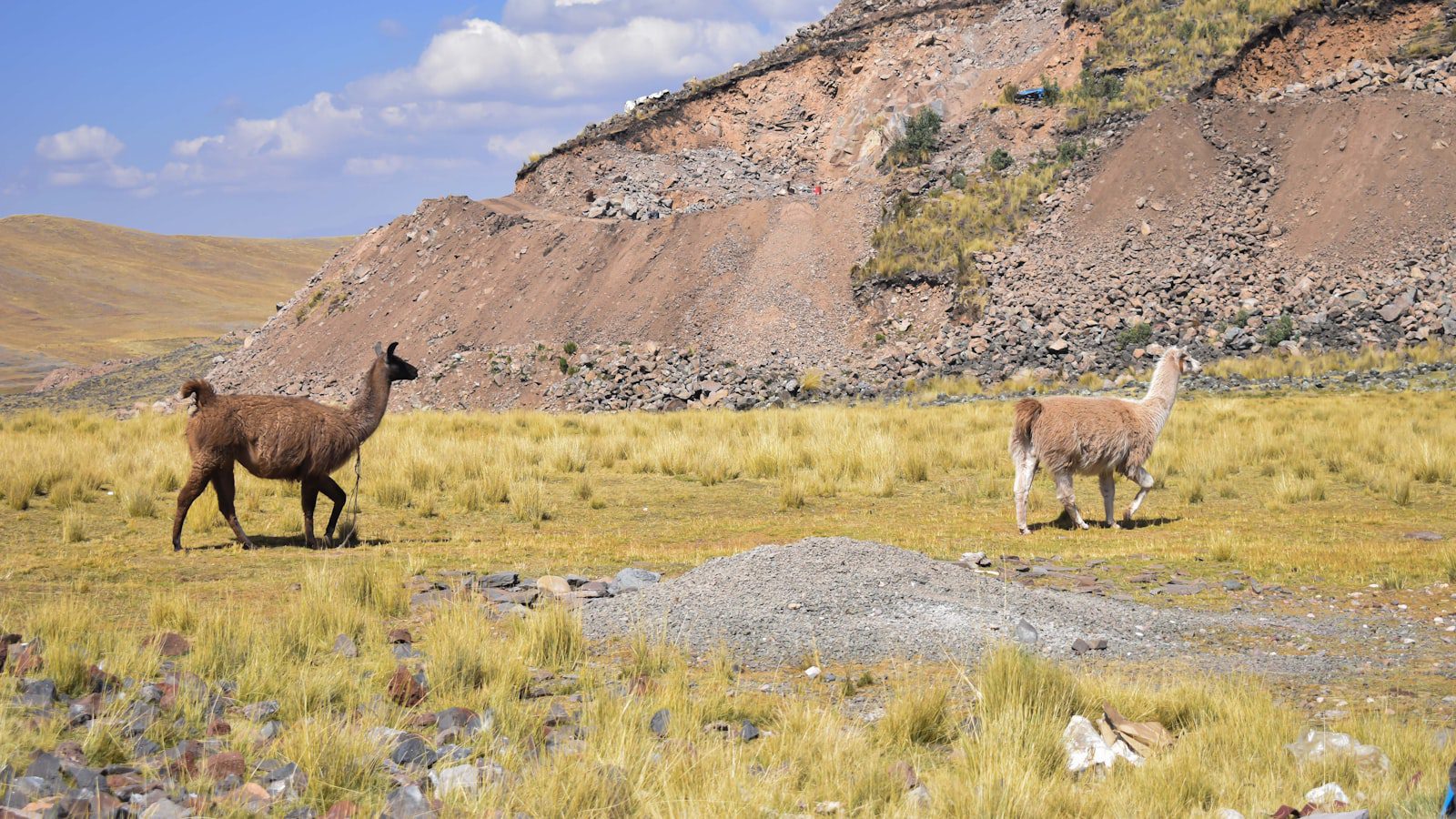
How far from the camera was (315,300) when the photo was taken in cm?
5197

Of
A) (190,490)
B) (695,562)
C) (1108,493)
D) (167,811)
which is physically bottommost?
(695,562)

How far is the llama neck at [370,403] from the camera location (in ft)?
43.1

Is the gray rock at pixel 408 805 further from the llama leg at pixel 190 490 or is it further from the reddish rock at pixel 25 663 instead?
the llama leg at pixel 190 490

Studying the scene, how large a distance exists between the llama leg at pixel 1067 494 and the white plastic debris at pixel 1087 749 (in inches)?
309

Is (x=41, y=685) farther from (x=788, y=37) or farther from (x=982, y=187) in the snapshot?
(x=788, y=37)

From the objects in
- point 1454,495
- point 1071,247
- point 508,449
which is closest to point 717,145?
point 1071,247

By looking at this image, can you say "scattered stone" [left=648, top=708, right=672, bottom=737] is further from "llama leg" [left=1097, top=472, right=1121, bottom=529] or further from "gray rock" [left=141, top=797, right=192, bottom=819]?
"llama leg" [left=1097, top=472, right=1121, bottom=529]

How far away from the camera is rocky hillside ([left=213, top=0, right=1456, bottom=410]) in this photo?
34.7 metres

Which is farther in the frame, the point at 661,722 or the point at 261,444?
the point at 261,444

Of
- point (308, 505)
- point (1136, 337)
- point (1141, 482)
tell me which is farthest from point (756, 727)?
point (1136, 337)

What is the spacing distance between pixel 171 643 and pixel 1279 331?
31.3 metres

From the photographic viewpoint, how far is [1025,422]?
1388 centimetres

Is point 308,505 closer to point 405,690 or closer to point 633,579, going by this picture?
point 633,579

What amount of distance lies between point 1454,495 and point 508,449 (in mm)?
14035
